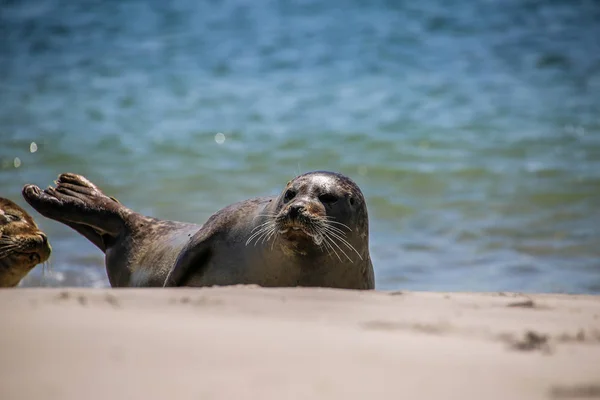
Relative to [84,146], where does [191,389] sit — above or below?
above

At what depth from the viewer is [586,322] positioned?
10.7 feet

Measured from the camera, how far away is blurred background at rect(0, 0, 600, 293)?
8.88 m

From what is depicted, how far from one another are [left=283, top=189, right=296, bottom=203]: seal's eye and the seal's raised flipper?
1.79 m

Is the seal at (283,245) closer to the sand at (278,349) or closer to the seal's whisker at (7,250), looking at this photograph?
the seal's whisker at (7,250)

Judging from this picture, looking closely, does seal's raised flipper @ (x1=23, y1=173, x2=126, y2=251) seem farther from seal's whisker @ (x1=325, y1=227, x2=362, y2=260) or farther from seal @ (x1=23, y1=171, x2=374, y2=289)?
seal's whisker @ (x1=325, y1=227, x2=362, y2=260)

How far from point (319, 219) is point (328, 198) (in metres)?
0.27

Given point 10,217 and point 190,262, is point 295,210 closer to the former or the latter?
point 190,262

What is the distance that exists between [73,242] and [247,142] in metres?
3.87

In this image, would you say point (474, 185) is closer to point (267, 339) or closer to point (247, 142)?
point (247, 142)

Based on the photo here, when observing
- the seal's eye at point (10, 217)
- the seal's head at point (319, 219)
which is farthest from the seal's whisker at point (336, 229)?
the seal's eye at point (10, 217)

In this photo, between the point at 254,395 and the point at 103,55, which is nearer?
the point at 254,395

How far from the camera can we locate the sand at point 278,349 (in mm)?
2301

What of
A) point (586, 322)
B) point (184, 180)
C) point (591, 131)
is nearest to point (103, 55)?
point (184, 180)

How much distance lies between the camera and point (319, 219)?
5.15 m
